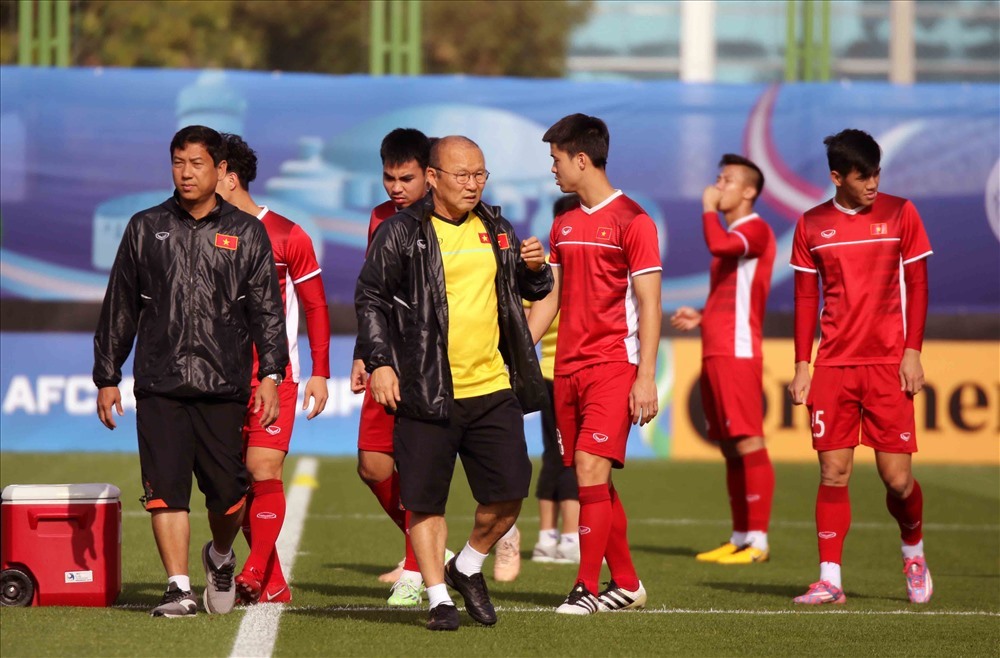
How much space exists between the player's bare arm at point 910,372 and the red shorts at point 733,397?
225cm

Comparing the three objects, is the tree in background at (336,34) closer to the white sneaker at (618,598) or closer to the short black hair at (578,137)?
the short black hair at (578,137)

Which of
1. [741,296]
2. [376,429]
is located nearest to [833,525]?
[376,429]

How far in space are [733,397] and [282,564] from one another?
3.10 m

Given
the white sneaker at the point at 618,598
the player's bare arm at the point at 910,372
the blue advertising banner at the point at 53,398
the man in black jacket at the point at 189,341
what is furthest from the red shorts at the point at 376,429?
the blue advertising banner at the point at 53,398

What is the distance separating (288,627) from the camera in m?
7.02

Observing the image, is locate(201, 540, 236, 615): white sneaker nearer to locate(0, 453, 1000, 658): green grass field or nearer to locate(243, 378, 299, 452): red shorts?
locate(0, 453, 1000, 658): green grass field

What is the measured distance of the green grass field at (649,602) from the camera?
6664mm

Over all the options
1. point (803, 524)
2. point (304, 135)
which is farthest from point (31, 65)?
point (803, 524)

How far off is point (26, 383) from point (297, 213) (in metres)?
3.16

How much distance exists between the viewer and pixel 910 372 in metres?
8.23

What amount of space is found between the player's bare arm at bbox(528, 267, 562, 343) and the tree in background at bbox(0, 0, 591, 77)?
9.92m

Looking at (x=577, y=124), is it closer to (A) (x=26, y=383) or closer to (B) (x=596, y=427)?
(B) (x=596, y=427)

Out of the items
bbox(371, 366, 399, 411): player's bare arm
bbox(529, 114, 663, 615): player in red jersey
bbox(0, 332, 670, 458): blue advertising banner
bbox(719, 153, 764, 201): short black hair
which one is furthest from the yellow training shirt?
bbox(0, 332, 670, 458): blue advertising banner

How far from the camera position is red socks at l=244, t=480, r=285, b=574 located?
25.3 feet
